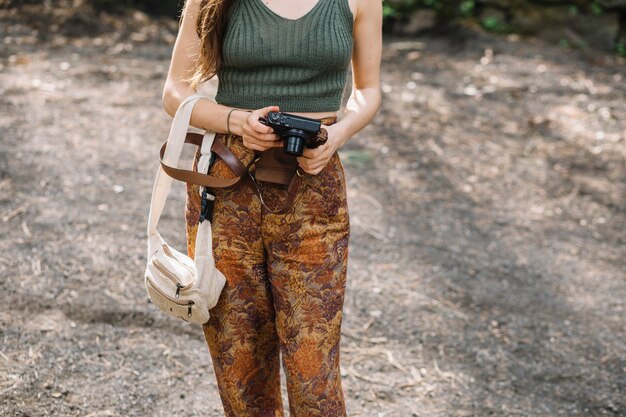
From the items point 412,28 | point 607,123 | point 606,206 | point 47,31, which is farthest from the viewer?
point 412,28

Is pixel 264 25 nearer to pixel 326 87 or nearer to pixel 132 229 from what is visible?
pixel 326 87

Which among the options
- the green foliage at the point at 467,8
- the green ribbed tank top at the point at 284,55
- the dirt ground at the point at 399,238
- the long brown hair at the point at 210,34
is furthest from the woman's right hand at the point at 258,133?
the green foliage at the point at 467,8

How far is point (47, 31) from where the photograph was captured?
324 inches

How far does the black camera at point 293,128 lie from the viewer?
1.91m

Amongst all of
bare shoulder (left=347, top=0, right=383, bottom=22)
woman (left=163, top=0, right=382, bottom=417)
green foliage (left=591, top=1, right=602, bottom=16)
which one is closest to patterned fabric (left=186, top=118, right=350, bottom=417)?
woman (left=163, top=0, right=382, bottom=417)

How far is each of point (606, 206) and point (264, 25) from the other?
411 centimetres

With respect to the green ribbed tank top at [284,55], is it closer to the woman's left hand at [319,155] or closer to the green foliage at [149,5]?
the woman's left hand at [319,155]

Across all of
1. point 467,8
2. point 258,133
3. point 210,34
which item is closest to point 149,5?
point 467,8

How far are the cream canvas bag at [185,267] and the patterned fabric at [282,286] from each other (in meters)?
0.04

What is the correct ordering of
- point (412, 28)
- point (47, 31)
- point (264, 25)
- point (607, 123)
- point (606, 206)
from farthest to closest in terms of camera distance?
1. point (412, 28)
2. point (47, 31)
3. point (607, 123)
4. point (606, 206)
5. point (264, 25)

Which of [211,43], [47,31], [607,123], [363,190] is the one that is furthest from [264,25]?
[47,31]

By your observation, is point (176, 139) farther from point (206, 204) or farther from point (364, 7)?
point (364, 7)

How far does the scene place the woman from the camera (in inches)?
80.8

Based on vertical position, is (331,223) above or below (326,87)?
below
